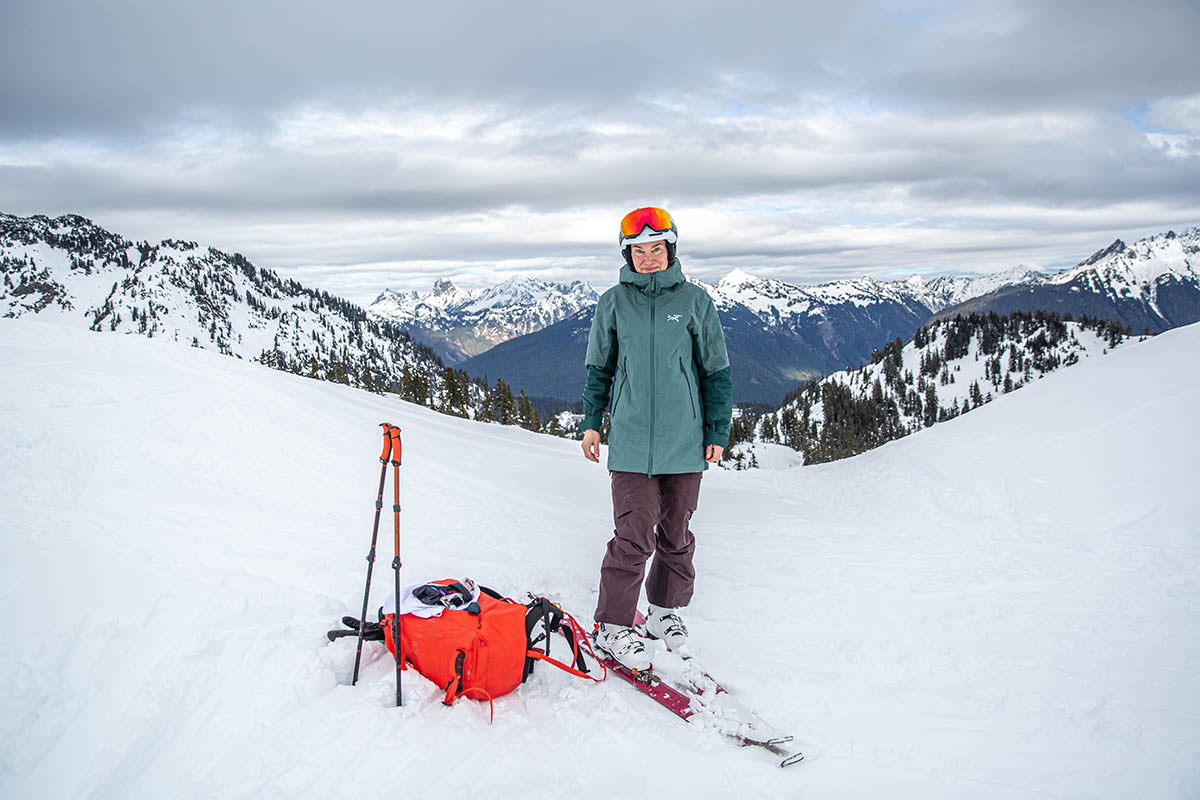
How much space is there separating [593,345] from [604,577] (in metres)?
1.94

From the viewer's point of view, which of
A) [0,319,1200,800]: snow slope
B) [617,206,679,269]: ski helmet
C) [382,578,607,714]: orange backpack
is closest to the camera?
Answer: [0,319,1200,800]: snow slope

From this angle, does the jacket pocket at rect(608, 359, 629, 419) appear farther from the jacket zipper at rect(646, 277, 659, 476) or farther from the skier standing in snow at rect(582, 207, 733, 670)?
the jacket zipper at rect(646, 277, 659, 476)

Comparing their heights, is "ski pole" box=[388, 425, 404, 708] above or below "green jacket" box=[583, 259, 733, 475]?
below

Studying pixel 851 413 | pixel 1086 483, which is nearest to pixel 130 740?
pixel 1086 483

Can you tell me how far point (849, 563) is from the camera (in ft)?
26.6

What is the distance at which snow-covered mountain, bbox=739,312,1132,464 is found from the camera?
146375 mm

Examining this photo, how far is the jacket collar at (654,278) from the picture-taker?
4824 mm

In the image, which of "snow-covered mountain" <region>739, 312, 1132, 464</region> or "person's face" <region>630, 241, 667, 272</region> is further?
"snow-covered mountain" <region>739, 312, 1132, 464</region>

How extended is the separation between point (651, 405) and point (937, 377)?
18547cm

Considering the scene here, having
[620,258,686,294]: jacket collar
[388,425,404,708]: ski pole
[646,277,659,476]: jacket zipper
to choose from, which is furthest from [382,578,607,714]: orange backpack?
[620,258,686,294]: jacket collar

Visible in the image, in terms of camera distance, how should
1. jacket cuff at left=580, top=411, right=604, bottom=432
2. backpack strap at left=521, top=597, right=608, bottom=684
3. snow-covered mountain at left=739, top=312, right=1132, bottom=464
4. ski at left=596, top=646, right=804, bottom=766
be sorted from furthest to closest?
snow-covered mountain at left=739, top=312, right=1132, bottom=464 → jacket cuff at left=580, top=411, right=604, bottom=432 → backpack strap at left=521, top=597, right=608, bottom=684 → ski at left=596, top=646, right=804, bottom=766

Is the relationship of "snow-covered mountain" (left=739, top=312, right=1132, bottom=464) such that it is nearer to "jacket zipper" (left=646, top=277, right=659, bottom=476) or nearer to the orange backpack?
"jacket zipper" (left=646, top=277, right=659, bottom=476)

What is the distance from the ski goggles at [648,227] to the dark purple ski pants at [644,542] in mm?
1901

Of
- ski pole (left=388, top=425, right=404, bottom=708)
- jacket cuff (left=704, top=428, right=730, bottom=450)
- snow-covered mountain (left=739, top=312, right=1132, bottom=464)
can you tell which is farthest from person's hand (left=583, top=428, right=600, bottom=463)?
snow-covered mountain (left=739, top=312, right=1132, bottom=464)
